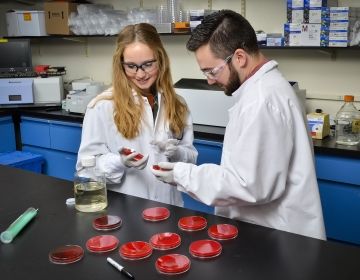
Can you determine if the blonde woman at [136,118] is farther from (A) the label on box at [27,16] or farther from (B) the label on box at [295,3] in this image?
(A) the label on box at [27,16]

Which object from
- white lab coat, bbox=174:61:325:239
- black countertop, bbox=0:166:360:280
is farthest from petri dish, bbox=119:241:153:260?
white lab coat, bbox=174:61:325:239

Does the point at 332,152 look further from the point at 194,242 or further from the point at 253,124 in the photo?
the point at 194,242

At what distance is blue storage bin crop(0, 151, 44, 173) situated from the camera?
3234mm

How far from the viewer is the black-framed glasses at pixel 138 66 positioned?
1608 mm

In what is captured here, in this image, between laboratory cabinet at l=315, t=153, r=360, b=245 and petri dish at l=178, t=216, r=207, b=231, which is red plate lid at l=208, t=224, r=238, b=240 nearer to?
petri dish at l=178, t=216, r=207, b=231

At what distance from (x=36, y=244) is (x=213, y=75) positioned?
716 mm

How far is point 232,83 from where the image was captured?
4.31 ft

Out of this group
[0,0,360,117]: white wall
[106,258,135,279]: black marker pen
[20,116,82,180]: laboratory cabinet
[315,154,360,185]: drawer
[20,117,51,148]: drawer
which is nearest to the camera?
[106,258,135,279]: black marker pen

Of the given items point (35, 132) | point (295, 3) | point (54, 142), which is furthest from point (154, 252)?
point (35, 132)

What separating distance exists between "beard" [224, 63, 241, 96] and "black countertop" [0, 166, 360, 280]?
41 centimetres

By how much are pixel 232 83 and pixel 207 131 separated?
1366 mm

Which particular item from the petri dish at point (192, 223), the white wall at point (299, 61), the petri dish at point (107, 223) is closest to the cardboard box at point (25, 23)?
the white wall at point (299, 61)

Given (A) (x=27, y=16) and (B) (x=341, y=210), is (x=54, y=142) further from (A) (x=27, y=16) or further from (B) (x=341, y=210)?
(B) (x=341, y=210)

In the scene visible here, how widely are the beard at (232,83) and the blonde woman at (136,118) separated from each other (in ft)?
1.22
